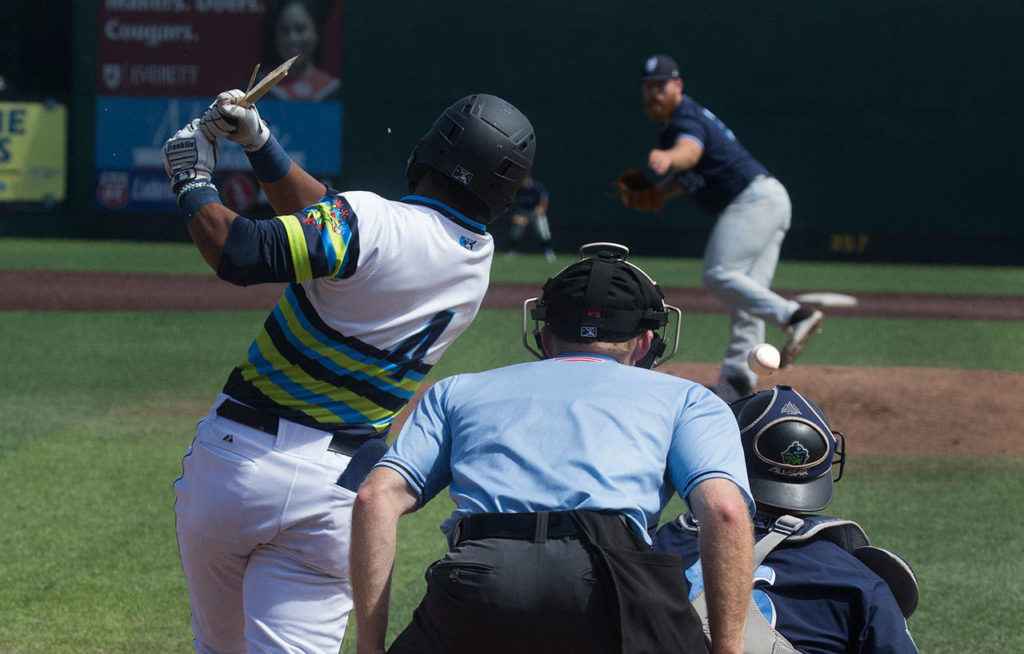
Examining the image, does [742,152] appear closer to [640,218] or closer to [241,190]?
[640,218]

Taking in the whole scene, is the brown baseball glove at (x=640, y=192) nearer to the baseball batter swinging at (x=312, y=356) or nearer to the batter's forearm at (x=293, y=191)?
the batter's forearm at (x=293, y=191)

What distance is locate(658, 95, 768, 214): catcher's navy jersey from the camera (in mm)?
8695

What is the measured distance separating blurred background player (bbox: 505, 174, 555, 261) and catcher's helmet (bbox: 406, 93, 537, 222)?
72.3 ft

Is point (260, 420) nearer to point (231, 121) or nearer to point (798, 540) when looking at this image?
point (231, 121)

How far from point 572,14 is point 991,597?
78.0ft

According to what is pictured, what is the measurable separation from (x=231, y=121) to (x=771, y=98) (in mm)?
25483

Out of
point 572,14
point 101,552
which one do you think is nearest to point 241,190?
point 572,14

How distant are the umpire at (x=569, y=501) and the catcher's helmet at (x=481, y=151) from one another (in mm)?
518

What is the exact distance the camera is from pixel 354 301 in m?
2.86

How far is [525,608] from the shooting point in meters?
2.24

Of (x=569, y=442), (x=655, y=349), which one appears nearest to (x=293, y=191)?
(x=655, y=349)

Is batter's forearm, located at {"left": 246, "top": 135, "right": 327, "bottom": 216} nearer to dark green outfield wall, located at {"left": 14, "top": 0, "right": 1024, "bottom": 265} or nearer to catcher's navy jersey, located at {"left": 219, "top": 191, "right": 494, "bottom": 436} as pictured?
catcher's navy jersey, located at {"left": 219, "top": 191, "right": 494, "bottom": 436}

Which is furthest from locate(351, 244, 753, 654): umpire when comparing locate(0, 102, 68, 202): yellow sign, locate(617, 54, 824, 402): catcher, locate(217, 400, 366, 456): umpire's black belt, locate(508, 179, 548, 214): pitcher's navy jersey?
locate(0, 102, 68, 202): yellow sign

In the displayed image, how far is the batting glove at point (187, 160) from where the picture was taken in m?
2.87
